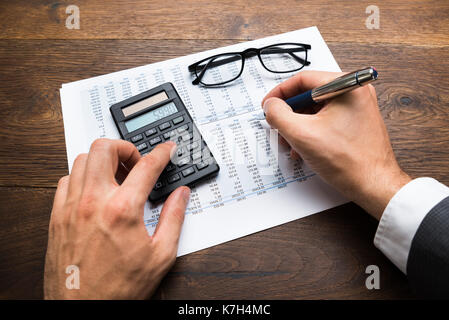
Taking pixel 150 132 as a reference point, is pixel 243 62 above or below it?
above

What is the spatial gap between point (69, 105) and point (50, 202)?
0.59 feet

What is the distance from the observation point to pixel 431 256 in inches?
15.7

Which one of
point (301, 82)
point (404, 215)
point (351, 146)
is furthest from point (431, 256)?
point (301, 82)

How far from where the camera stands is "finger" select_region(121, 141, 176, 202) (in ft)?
1.37

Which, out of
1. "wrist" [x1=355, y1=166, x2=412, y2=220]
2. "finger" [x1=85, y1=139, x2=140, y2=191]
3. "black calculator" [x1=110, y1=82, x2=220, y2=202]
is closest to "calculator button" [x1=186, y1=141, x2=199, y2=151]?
"black calculator" [x1=110, y1=82, x2=220, y2=202]

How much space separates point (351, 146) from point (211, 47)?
1.12ft

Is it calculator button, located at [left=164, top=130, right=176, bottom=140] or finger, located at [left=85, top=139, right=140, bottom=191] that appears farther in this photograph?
calculator button, located at [left=164, top=130, right=176, bottom=140]

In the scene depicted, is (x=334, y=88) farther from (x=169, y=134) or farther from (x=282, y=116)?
(x=169, y=134)

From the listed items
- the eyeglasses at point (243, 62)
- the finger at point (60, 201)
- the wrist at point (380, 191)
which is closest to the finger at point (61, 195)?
the finger at point (60, 201)

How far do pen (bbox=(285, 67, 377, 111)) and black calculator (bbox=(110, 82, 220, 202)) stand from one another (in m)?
0.16

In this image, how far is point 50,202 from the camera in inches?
20.1

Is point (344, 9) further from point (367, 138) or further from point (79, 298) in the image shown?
point (79, 298)

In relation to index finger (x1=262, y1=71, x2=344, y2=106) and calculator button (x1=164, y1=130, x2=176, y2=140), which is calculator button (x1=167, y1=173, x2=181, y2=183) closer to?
calculator button (x1=164, y1=130, x2=176, y2=140)

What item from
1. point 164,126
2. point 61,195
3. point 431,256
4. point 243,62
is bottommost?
point 431,256
